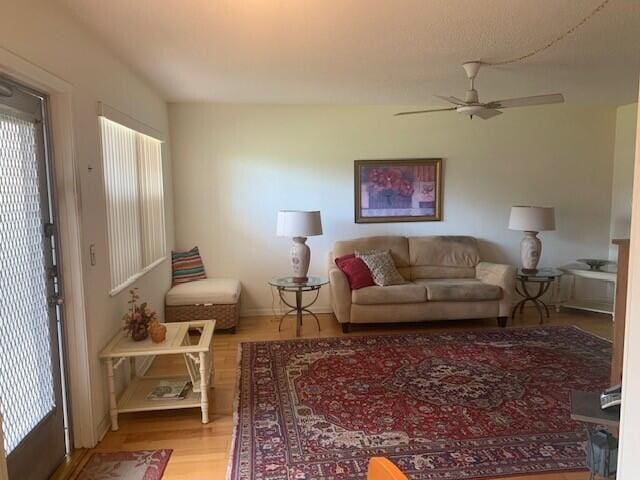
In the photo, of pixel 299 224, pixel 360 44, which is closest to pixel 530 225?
pixel 299 224

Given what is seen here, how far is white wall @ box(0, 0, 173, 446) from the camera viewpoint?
2008 mm

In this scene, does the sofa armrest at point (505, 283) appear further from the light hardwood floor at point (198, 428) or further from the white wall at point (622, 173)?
the white wall at point (622, 173)

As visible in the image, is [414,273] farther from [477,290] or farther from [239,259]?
[239,259]

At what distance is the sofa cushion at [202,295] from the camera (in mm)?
4516

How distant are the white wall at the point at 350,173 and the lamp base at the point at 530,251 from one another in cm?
49

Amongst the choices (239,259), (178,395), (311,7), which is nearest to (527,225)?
(239,259)

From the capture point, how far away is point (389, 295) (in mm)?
4547

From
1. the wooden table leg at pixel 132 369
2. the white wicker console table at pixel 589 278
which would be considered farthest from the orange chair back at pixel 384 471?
the white wicker console table at pixel 589 278

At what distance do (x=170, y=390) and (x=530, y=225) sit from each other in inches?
159

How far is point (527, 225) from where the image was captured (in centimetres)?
499

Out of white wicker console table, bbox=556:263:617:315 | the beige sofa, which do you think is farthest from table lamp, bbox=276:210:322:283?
white wicker console table, bbox=556:263:617:315

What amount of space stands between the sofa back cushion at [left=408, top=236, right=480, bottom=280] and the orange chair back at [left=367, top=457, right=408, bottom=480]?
4308 millimetres

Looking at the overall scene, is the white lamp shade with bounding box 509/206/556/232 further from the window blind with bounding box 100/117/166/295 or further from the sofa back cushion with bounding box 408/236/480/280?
the window blind with bounding box 100/117/166/295

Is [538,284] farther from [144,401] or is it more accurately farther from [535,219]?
[144,401]
